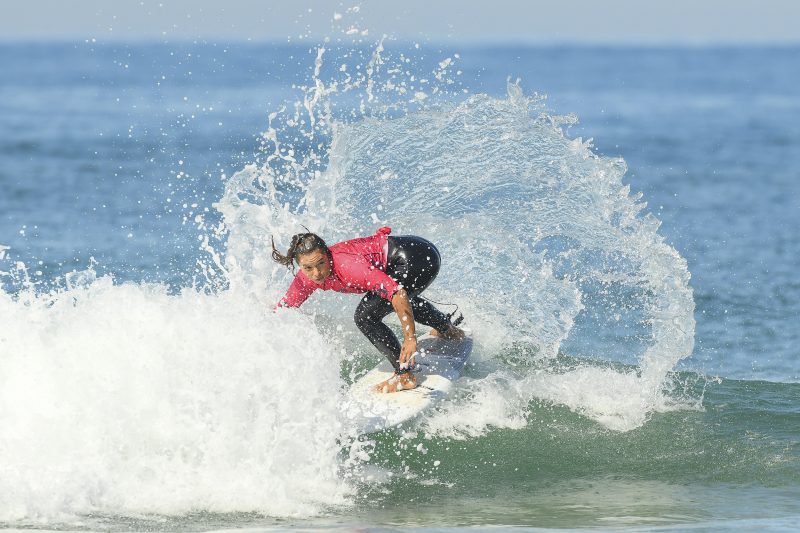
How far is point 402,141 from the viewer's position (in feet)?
40.3

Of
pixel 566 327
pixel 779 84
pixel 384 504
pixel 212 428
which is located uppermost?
pixel 779 84

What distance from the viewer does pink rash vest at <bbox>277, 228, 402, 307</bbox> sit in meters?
8.48

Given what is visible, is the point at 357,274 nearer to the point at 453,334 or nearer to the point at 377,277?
the point at 377,277

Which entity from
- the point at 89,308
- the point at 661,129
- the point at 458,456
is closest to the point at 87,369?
the point at 89,308

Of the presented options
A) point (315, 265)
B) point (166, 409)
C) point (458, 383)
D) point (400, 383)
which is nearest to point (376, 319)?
point (400, 383)

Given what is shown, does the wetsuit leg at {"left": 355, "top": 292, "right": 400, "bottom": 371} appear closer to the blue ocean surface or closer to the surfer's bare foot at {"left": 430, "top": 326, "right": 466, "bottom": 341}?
the blue ocean surface

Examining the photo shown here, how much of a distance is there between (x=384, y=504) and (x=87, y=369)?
95.6 inches

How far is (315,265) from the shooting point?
8.28 meters

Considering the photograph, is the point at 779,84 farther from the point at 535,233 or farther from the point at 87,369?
the point at 87,369

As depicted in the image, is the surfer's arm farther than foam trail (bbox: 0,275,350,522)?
Yes

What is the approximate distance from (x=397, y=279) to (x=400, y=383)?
2.92 ft

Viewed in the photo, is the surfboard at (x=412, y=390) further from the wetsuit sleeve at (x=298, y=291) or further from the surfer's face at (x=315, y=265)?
the surfer's face at (x=315, y=265)

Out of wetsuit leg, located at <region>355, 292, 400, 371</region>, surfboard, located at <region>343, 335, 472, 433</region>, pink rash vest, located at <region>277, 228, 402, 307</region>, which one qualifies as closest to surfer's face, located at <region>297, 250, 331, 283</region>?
pink rash vest, located at <region>277, 228, 402, 307</region>

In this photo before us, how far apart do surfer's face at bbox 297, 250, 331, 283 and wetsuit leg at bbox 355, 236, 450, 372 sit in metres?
0.70
